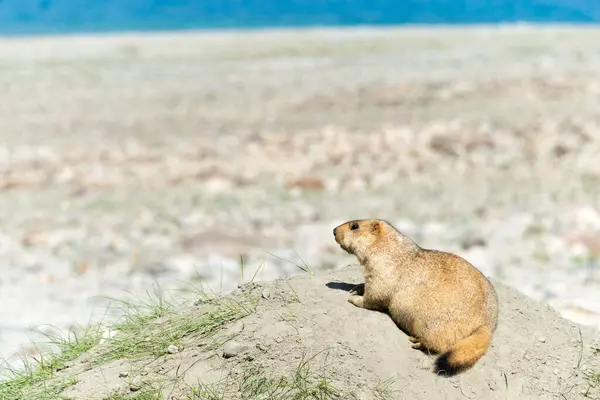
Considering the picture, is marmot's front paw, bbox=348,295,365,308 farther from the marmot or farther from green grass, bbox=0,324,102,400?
green grass, bbox=0,324,102,400

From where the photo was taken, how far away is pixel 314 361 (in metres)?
4.16

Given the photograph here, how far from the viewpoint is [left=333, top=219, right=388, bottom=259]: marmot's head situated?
4625 millimetres

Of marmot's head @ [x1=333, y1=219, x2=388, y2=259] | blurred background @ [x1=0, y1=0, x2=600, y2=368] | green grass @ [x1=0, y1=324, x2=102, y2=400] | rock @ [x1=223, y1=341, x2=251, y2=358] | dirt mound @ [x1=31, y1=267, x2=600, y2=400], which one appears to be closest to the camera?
dirt mound @ [x1=31, y1=267, x2=600, y2=400]

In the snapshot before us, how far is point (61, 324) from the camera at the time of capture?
7.21 meters

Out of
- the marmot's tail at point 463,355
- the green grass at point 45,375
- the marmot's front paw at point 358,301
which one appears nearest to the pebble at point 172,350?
the green grass at point 45,375

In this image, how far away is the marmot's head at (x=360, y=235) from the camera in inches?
182

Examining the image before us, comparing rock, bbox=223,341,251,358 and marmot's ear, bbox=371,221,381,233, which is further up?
marmot's ear, bbox=371,221,381,233

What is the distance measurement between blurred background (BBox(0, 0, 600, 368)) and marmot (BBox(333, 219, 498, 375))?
0.71m

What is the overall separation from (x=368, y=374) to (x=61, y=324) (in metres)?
3.87

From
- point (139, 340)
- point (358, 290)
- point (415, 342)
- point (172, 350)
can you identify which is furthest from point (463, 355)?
point (139, 340)

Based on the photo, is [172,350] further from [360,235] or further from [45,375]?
[360,235]

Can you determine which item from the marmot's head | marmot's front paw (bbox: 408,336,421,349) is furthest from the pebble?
marmot's front paw (bbox: 408,336,421,349)

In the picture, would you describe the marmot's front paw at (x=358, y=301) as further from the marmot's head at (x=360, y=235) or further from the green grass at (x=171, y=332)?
the green grass at (x=171, y=332)

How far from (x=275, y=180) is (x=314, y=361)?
9.60m
